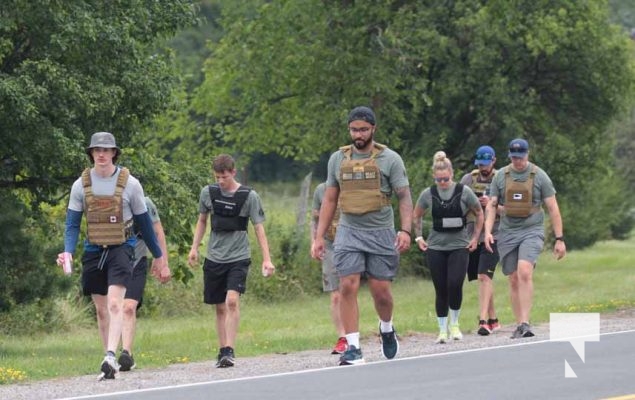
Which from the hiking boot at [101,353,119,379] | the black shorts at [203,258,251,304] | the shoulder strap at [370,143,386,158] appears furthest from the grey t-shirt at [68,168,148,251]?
the shoulder strap at [370,143,386,158]

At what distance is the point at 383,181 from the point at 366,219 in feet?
1.16

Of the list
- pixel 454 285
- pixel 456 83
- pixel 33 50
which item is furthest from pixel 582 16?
pixel 454 285

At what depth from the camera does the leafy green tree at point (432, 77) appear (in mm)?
35500

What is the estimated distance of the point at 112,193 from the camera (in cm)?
1207

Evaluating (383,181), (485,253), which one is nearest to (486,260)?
(485,253)

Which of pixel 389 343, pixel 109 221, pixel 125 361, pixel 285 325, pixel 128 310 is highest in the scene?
pixel 109 221

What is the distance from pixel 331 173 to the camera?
1270 cm

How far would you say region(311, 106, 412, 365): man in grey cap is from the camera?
12.4 meters

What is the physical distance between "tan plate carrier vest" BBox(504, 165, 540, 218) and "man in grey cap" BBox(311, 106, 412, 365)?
294 centimetres

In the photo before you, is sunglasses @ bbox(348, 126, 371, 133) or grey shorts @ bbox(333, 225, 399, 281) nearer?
sunglasses @ bbox(348, 126, 371, 133)

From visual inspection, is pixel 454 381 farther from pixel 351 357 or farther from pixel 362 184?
pixel 362 184

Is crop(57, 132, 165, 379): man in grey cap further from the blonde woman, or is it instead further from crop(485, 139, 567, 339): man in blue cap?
crop(485, 139, 567, 339): man in blue cap

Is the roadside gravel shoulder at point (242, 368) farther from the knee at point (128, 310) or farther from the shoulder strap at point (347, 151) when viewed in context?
the shoulder strap at point (347, 151)

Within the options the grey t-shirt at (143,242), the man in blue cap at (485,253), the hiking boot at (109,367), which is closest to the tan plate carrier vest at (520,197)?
the man in blue cap at (485,253)
